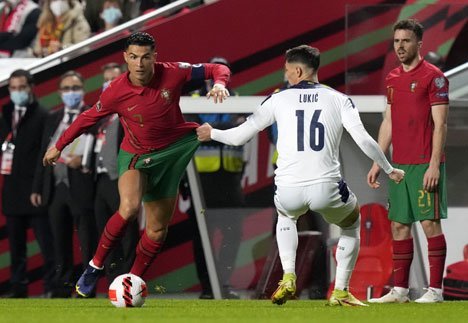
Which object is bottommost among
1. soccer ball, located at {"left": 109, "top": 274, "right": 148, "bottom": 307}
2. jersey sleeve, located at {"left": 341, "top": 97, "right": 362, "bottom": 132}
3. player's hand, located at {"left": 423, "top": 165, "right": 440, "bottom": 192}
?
soccer ball, located at {"left": 109, "top": 274, "right": 148, "bottom": 307}

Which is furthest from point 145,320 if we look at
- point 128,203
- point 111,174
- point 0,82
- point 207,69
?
point 0,82

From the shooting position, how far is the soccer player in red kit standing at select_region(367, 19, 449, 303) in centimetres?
1207

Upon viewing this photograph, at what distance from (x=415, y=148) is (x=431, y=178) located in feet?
1.00

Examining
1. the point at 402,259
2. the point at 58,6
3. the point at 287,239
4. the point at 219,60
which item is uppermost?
the point at 58,6

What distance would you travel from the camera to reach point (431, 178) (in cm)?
1205

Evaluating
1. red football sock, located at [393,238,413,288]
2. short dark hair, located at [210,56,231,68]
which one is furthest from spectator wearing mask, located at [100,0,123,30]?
red football sock, located at [393,238,413,288]

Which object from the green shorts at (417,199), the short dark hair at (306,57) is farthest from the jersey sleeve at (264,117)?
the green shorts at (417,199)

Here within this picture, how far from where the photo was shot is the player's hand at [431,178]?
12.0m

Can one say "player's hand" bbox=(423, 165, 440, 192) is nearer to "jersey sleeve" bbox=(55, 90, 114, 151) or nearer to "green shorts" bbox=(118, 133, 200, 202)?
"green shorts" bbox=(118, 133, 200, 202)

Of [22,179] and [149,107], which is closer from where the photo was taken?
[149,107]

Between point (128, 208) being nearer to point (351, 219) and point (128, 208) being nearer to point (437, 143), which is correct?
point (351, 219)

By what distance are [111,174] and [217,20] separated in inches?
114

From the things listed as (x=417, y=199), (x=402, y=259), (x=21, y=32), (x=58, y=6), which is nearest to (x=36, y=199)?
(x=21, y=32)

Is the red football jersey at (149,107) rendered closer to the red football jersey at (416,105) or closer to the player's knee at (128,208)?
the player's knee at (128,208)
